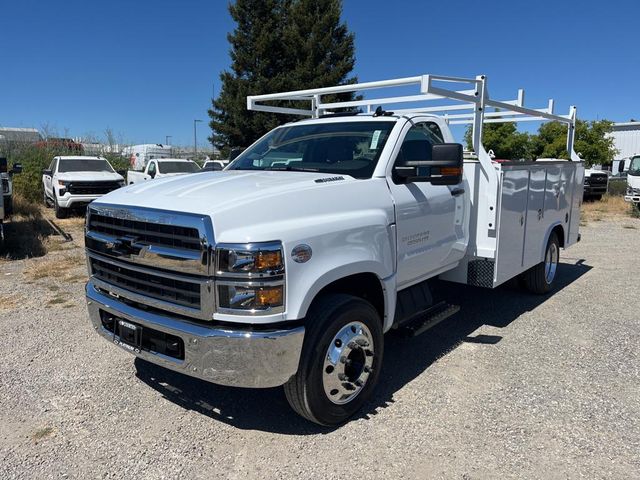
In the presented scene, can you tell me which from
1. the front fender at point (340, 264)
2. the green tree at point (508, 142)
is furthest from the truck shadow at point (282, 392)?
the green tree at point (508, 142)

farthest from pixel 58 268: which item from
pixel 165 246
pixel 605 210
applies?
pixel 605 210

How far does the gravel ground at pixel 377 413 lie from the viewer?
3076mm

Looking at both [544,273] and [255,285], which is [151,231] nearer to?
[255,285]

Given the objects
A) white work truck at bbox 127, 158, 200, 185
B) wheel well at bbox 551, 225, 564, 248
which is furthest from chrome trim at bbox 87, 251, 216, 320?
white work truck at bbox 127, 158, 200, 185

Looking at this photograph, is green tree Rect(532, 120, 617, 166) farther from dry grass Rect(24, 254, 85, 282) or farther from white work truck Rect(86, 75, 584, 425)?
white work truck Rect(86, 75, 584, 425)

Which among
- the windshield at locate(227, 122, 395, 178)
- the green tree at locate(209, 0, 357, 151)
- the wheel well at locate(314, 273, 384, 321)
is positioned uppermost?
the green tree at locate(209, 0, 357, 151)

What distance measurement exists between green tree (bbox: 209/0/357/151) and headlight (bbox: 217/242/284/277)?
1040 inches

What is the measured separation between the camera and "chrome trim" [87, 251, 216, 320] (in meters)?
2.87

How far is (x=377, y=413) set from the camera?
3670 millimetres

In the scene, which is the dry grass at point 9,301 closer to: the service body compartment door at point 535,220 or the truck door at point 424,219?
the truck door at point 424,219

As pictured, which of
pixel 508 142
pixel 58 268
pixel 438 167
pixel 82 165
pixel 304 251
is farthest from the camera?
pixel 508 142

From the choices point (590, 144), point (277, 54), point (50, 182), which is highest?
point (277, 54)

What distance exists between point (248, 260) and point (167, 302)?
2.18 feet

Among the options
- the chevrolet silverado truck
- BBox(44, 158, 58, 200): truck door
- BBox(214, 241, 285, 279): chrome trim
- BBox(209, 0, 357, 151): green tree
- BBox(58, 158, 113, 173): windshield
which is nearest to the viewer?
BBox(214, 241, 285, 279): chrome trim
